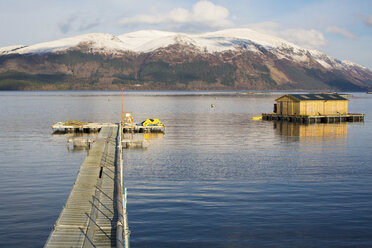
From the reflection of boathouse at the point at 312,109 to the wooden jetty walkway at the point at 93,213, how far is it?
2973 inches

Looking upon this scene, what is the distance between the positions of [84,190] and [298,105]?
3342 inches

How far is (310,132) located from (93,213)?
64313mm

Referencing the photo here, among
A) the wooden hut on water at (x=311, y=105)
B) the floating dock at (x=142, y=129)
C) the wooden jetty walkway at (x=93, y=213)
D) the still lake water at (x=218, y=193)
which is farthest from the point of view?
the wooden hut on water at (x=311, y=105)

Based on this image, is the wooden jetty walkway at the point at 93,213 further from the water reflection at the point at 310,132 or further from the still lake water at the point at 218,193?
the water reflection at the point at 310,132

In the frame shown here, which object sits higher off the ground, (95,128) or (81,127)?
(81,127)

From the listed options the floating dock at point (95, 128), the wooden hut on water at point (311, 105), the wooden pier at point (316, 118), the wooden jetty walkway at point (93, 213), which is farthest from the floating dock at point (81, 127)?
the wooden hut on water at point (311, 105)

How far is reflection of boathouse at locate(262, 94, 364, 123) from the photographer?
10656 cm

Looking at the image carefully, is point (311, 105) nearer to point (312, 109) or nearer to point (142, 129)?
point (312, 109)

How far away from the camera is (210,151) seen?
192ft

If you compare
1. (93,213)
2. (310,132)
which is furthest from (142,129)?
(93,213)

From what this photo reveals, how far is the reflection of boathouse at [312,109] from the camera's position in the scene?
107 metres

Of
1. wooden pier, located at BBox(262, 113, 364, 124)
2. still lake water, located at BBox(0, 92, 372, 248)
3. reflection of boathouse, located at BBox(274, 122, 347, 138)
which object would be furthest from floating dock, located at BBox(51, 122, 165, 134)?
wooden pier, located at BBox(262, 113, 364, 124)

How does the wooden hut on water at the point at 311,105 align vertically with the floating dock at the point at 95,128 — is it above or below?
above

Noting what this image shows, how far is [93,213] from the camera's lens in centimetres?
2591
